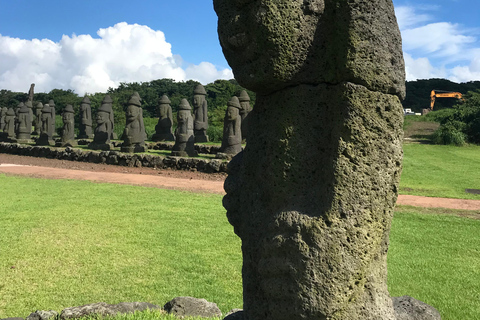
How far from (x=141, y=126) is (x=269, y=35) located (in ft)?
60.5

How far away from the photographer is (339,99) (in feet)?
6.53

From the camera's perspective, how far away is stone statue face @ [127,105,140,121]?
62.4 feet

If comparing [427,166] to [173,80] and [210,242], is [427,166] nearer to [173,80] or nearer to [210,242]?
[210,242]

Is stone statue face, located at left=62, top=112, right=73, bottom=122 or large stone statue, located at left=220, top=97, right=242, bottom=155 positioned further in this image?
stone statue face, located at left=62, top=112, right=73, bottom=122

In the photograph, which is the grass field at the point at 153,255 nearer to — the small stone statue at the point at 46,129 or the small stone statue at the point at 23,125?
the small stone statue at the point at 46,129

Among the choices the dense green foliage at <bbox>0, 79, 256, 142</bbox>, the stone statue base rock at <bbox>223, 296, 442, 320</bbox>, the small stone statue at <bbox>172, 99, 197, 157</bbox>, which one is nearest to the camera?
the stone statue base rock at <bbox>223, 296, 442, 320</bbox>

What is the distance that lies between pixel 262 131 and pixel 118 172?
1424 centimetres

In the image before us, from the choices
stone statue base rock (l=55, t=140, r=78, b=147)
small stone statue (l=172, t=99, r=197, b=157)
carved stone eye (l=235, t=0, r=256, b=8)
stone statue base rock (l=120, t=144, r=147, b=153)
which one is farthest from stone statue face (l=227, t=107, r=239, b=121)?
carved stone eye (l=235, t=0, r=256, b=8)

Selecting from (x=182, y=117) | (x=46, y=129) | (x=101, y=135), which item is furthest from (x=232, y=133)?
(x=46, y=129)

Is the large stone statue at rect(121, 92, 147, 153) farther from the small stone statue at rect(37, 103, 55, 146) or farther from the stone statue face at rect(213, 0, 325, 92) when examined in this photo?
the stone statue face at rect(213, 0, 325, 92)

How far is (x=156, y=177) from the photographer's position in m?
14.3

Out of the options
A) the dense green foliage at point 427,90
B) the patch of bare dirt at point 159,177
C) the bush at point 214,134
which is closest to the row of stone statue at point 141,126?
the bush at point 214,134

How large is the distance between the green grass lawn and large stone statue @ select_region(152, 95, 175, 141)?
13.0m

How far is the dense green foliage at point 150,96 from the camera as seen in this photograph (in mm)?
38250
